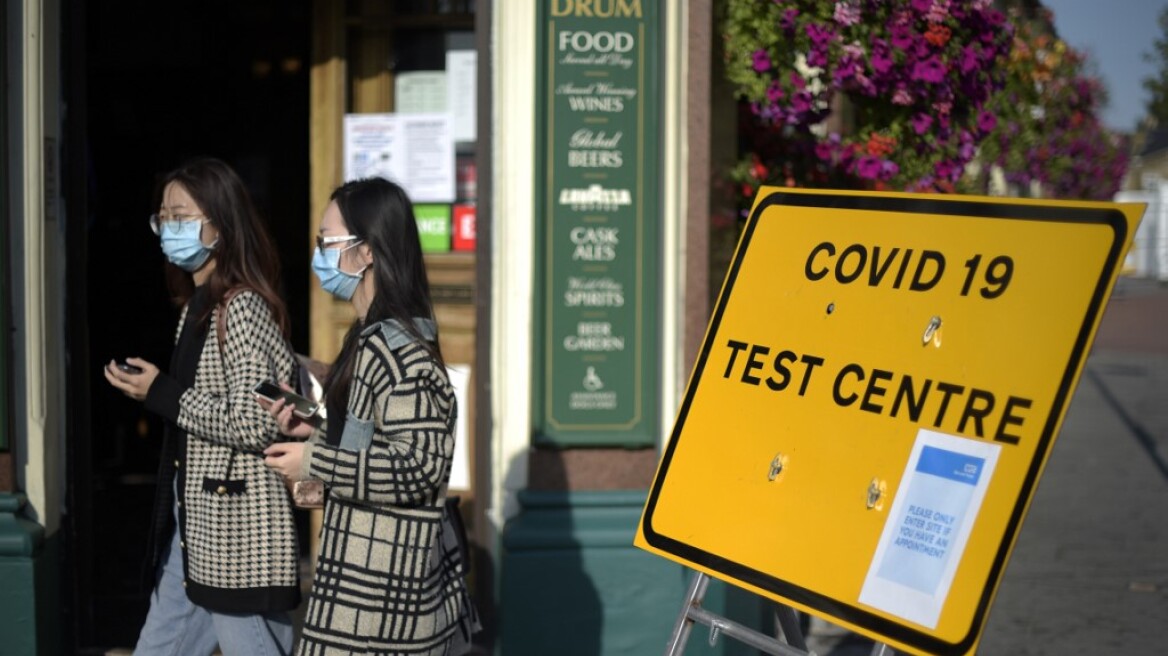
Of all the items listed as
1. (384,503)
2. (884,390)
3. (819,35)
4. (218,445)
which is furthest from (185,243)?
(819,35)

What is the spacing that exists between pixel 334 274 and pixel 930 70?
284 centimetres

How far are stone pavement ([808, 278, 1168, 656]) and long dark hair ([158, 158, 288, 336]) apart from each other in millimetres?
2137

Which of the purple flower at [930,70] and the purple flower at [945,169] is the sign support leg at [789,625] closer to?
the purple flower at [930,70]

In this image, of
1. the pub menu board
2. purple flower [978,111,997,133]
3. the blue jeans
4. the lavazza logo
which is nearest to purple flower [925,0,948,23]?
purple flower [978,111,997,133]

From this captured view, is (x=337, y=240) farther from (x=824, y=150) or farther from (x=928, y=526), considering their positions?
(x=824, y=150)

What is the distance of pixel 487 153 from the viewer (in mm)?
5344

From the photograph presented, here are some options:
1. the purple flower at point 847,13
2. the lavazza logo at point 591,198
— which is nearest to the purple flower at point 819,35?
the purple flower at point 847,13

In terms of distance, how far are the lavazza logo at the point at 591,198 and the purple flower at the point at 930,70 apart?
1170 millimetres

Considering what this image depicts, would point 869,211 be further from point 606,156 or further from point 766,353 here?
point 606,156

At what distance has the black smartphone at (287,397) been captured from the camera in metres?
3.54

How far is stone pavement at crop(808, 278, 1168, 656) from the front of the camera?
6586mm

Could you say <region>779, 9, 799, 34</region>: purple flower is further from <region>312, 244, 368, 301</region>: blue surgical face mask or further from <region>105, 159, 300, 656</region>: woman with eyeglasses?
<region>312, 244, 368, 301</region>: blue surgical face mask

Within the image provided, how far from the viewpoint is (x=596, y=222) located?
5.29 metres

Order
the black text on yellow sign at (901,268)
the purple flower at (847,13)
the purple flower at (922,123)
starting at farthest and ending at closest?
the purple flower at (922,123)
the purple flower at (847,13)
the black text on yellow sign at (901,268)
